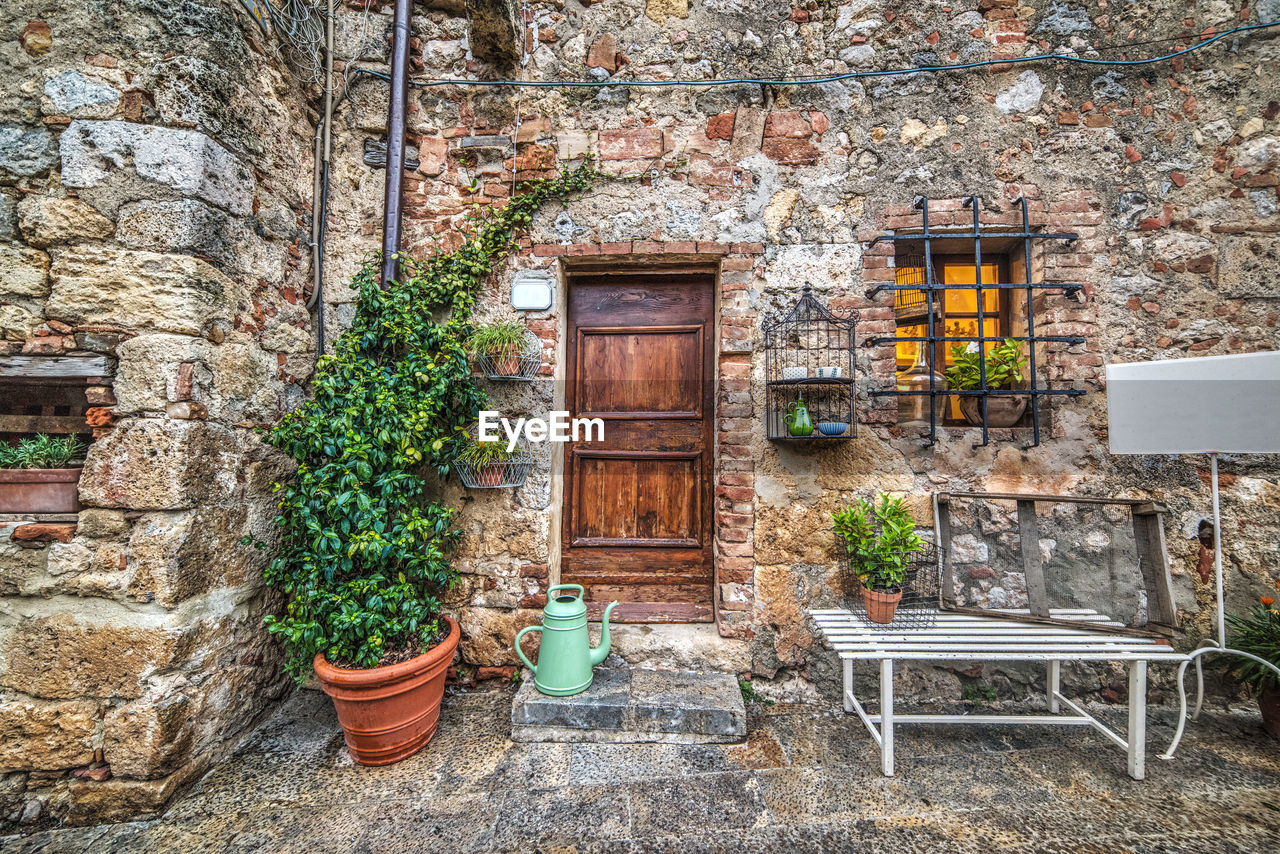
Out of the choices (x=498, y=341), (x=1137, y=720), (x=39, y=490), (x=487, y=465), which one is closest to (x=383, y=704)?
(x=487, y=465)

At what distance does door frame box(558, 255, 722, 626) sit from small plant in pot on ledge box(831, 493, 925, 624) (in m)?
0.65

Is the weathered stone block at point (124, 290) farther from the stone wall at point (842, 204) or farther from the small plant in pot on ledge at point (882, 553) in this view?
the small plant in pot on ledge at point (882, 553)

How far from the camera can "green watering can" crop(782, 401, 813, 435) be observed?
224 cm

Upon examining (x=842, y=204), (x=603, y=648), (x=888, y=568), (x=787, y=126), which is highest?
(x=787, y=126)

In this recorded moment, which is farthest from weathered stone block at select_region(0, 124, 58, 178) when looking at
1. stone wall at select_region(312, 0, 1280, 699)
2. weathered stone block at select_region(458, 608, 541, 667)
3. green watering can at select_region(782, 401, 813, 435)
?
green watering can at select_region(782, 401, 813, 435)

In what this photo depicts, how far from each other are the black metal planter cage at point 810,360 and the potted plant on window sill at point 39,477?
9.18ft

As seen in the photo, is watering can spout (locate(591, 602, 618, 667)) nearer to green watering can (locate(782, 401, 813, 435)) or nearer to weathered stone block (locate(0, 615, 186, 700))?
green watering can (locate(782, 401, 813, 435))

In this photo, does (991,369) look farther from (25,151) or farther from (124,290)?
(25,151)

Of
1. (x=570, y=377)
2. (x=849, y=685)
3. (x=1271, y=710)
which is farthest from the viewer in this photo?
(x=570, y=377)

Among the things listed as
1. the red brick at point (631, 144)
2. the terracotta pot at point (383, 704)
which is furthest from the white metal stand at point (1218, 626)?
the terracotta pot at point (383, 704)

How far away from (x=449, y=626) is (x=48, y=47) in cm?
278

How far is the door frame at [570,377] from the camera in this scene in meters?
2.55

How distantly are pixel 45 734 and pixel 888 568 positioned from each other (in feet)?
10.7

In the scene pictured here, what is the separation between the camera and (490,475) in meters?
2.32
